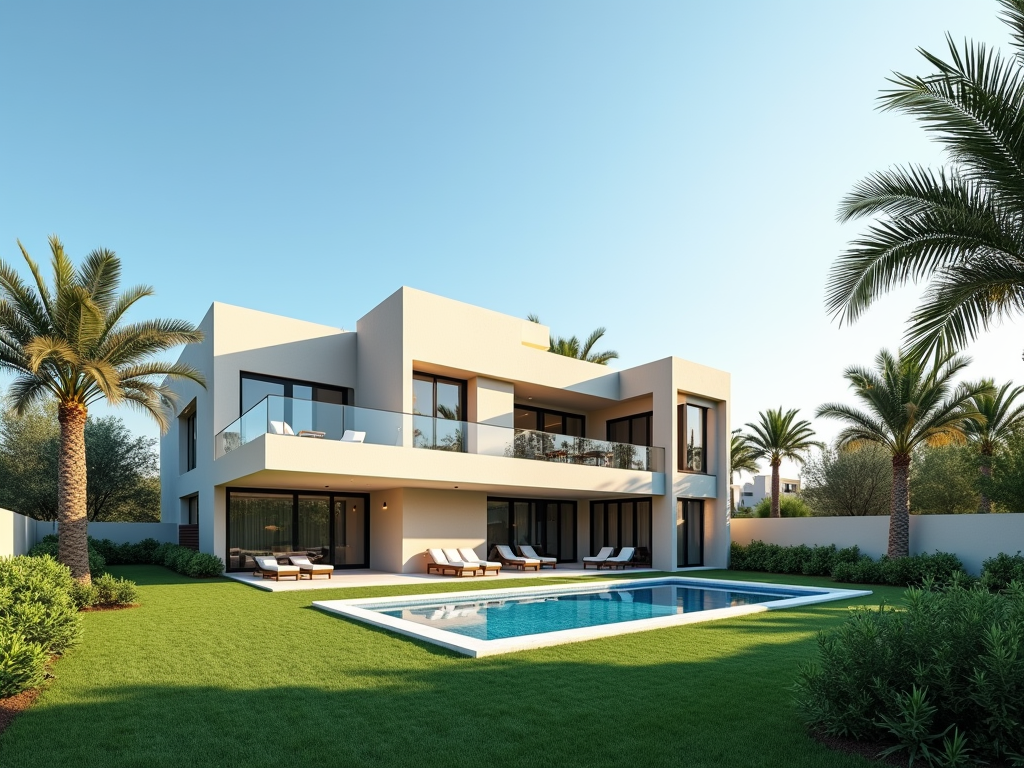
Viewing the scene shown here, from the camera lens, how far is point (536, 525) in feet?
78.6

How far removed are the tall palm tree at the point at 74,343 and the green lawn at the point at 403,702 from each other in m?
4.29

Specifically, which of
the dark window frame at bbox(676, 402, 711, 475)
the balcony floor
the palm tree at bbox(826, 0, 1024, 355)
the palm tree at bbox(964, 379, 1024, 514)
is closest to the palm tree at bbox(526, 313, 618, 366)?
the dark window frame at bbox(676, 402, 711, 475)

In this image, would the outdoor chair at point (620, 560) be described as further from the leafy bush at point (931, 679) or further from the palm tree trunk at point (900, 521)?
the leafy bush at point (931, 679)

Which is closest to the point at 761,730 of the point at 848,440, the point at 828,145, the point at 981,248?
the point at 981,248

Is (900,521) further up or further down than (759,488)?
further up

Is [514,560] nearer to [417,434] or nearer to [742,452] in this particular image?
[417,434]

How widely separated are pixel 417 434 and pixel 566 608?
6197 millimetres

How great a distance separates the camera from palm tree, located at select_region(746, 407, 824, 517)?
30438 mm

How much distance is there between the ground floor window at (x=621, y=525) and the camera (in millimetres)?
23547

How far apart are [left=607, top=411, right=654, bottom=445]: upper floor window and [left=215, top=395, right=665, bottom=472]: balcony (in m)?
2.20

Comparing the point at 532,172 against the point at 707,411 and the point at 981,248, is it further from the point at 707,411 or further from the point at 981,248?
the point at 981,248

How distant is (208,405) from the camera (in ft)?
63.3

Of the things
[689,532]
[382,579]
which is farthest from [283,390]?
[689,532]

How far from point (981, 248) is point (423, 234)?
17337mm
